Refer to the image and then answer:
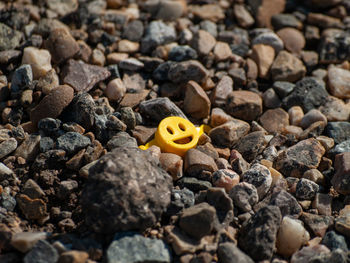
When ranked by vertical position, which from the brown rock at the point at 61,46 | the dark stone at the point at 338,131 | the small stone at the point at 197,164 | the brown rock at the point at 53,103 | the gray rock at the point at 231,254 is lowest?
the gray rock at the point at 231,254

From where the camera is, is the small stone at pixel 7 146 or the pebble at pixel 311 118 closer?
the small stone at pixel 7 146

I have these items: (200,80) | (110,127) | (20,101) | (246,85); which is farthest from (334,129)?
(20,101)

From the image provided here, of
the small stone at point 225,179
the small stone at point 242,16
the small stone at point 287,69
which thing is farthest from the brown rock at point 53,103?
the small stone at point 242,16

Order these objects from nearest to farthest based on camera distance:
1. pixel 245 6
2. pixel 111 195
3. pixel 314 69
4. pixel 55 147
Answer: pixel 111 195 < pixel 55 147 < pixel 314 69 < pixel 245 6

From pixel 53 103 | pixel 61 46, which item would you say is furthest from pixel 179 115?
pixel 61 46

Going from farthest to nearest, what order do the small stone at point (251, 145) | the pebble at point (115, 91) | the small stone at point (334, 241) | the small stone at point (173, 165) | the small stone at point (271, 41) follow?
1. the small stone at point (271, 41)
2. the pebble at point (115, 91)
3. the small stone at point (251, 145)
4. the small stone at point (173, 165)
5. the small stone at point (334, 241)

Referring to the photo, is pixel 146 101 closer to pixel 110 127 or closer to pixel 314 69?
pixel 110 127

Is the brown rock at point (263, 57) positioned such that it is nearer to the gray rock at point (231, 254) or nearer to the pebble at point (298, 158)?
the pebble at point (298, 158)

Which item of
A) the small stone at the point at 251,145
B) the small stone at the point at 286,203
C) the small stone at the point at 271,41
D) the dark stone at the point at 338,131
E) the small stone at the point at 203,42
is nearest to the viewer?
the small stone at the point at 286,203
